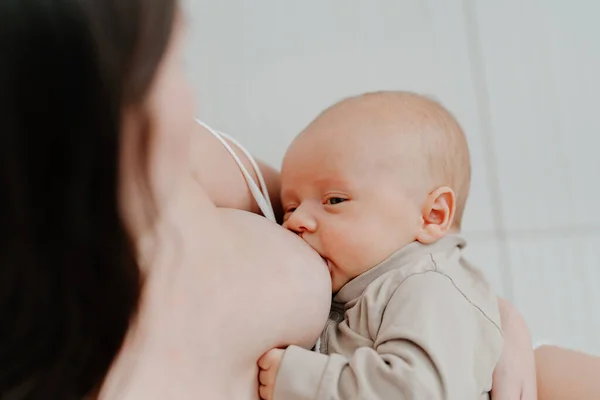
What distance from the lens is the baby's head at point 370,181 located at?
2.43 ft

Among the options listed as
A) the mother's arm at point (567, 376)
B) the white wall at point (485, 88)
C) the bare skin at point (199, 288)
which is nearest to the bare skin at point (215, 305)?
the bare skin at point (199, 288)

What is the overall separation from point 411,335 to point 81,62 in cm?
40

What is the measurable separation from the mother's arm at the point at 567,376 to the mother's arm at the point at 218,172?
388 mm

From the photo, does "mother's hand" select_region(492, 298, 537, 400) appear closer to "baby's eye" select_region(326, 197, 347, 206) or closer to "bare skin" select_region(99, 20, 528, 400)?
"bare skin" select_region(99, 20, 528, 400)

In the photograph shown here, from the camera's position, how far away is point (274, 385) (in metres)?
0.61

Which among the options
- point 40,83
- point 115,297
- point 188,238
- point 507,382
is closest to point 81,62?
point 40,83

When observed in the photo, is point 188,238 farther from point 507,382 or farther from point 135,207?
point 507,382

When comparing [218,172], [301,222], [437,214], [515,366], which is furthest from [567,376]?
[218,172]

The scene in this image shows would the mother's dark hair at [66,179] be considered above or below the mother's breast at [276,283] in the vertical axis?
above

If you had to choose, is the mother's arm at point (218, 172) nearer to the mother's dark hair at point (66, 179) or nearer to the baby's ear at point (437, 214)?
the baby's ear at point (437, 214)

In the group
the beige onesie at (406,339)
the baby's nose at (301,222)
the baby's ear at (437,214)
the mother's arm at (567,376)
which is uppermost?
the baby's nose at (301,222)

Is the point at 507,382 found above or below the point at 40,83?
below

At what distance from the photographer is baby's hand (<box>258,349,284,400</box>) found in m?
0.62

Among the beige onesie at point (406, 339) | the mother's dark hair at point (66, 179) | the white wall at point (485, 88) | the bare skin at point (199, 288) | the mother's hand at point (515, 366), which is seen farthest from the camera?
the white wall at point (485, 88)
